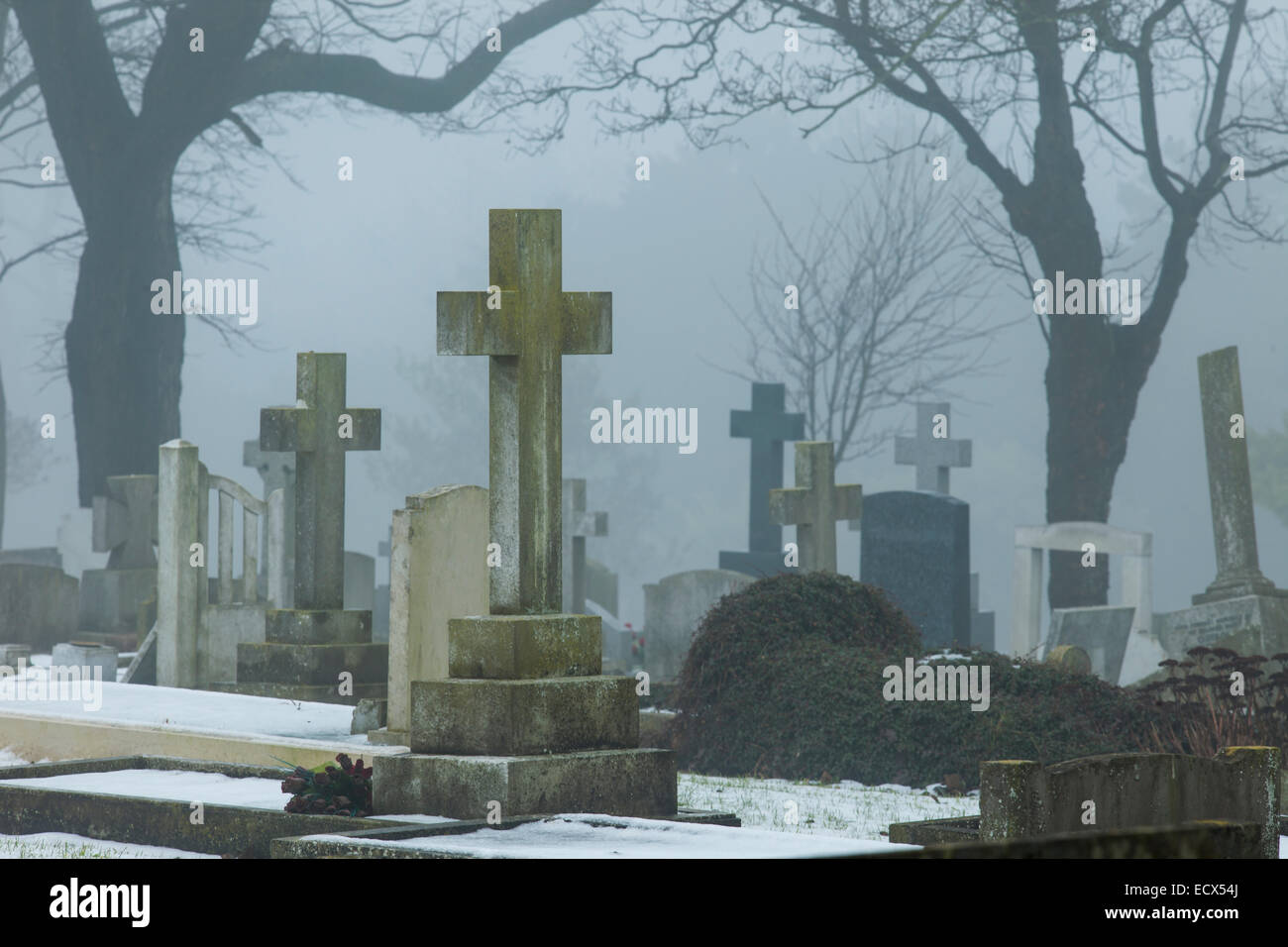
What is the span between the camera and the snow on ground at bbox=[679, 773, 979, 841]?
8164 mm

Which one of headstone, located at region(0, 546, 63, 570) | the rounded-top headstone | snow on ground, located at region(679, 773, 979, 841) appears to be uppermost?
headstone, located at region(0, 546, 63, 570)

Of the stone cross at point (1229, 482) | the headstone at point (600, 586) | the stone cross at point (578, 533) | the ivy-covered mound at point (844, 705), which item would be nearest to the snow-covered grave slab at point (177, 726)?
the ivy-covered mound at point (844, 705)

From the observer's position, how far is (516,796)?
659cm

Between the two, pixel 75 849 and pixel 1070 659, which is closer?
pixel 75 849

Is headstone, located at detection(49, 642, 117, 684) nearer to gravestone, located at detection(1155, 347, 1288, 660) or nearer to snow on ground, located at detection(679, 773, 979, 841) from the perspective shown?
snow on ground, located at detection(679, 773, 979, 841)

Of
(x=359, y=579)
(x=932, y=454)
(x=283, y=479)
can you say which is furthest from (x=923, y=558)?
(x=359, y=579)

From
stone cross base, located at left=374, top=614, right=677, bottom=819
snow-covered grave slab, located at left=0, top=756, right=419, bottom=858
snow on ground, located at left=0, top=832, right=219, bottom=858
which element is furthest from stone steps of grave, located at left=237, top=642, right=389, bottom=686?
stone cross base, located at left=374, top=614, right=677, bottom=819

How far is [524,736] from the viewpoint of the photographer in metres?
6.76

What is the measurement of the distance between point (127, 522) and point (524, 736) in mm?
13452

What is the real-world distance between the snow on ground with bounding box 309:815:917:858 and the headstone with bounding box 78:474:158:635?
13546mm

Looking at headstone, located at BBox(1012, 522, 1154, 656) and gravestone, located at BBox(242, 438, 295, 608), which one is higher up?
gravestone, located at BBox(242, 438, 295, 608)

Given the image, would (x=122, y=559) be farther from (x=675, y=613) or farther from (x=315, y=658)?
(x=315, y=658)
